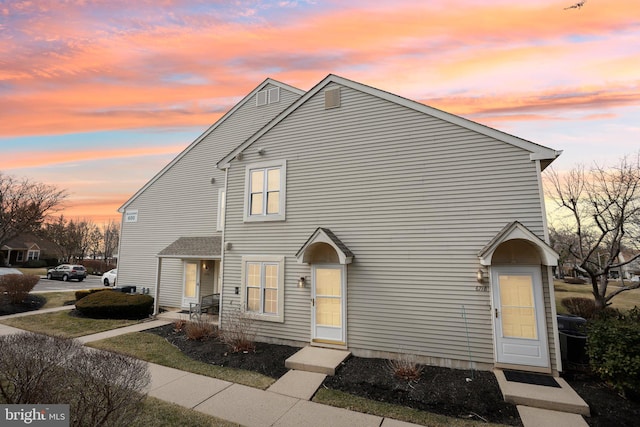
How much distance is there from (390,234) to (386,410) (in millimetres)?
4390

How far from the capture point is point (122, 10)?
326 inches

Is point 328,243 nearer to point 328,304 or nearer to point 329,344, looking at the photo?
point 328,304

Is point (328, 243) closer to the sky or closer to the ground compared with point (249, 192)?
closer to the ground

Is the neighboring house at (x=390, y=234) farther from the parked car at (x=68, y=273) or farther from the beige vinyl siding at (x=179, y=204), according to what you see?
the parked car at (x=68, y=273)

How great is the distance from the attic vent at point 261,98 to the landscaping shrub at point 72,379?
13628 mm

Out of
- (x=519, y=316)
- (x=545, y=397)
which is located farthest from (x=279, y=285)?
(x=545, y=397)

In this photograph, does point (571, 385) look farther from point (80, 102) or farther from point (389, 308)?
point (80, 102)

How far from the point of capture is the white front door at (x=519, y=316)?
690cm

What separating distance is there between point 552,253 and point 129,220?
20.0m

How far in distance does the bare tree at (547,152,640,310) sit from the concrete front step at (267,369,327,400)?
12.6m

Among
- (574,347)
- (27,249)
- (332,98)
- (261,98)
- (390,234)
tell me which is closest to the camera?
(574,347)

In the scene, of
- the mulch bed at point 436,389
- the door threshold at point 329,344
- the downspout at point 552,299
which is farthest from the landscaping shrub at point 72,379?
the downspout at point 552,299

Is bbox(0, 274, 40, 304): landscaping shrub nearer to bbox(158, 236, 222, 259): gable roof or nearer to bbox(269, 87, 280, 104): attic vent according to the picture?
bbox(158, 236, 222, 259): gable roof

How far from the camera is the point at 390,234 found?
332 inches
